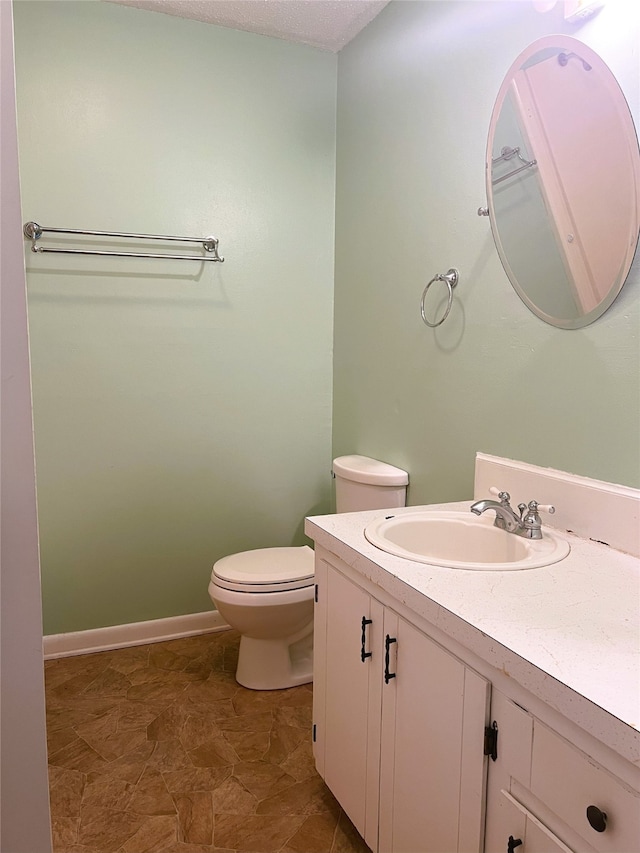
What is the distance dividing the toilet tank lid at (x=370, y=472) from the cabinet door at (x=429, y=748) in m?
0.90

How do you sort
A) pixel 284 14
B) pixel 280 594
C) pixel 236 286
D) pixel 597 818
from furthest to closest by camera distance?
pixel 236 286, pixel 284 14, pixel 280 594, pixel 597 818

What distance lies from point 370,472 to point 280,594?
524 mm

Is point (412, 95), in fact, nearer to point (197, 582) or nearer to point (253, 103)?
point (253, 103)

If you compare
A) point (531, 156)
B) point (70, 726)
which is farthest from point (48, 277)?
point (531, 156)

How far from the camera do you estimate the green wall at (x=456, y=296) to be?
133cm

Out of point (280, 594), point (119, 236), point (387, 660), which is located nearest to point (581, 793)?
point (387, 660)

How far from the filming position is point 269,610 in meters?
2.02

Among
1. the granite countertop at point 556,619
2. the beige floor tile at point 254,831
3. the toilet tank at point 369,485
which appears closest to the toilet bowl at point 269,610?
the toilet tank at point 369,485

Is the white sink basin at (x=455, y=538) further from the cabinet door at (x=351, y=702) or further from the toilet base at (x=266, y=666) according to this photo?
the toilet base at (x=266, y=666)

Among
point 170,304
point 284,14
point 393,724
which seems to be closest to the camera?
point 393,724

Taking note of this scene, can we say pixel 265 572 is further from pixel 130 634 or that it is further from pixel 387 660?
pixel 387 660

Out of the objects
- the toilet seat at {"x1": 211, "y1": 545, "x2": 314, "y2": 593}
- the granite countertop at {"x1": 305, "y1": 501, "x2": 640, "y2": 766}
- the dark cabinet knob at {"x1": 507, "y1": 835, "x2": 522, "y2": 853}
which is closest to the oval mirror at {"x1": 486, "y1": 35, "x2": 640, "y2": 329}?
the granite countertop at {"x1": 305, "y1": 501, "x2": 640, "y2": 766}

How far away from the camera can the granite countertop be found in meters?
0.75

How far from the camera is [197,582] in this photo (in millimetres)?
2602
